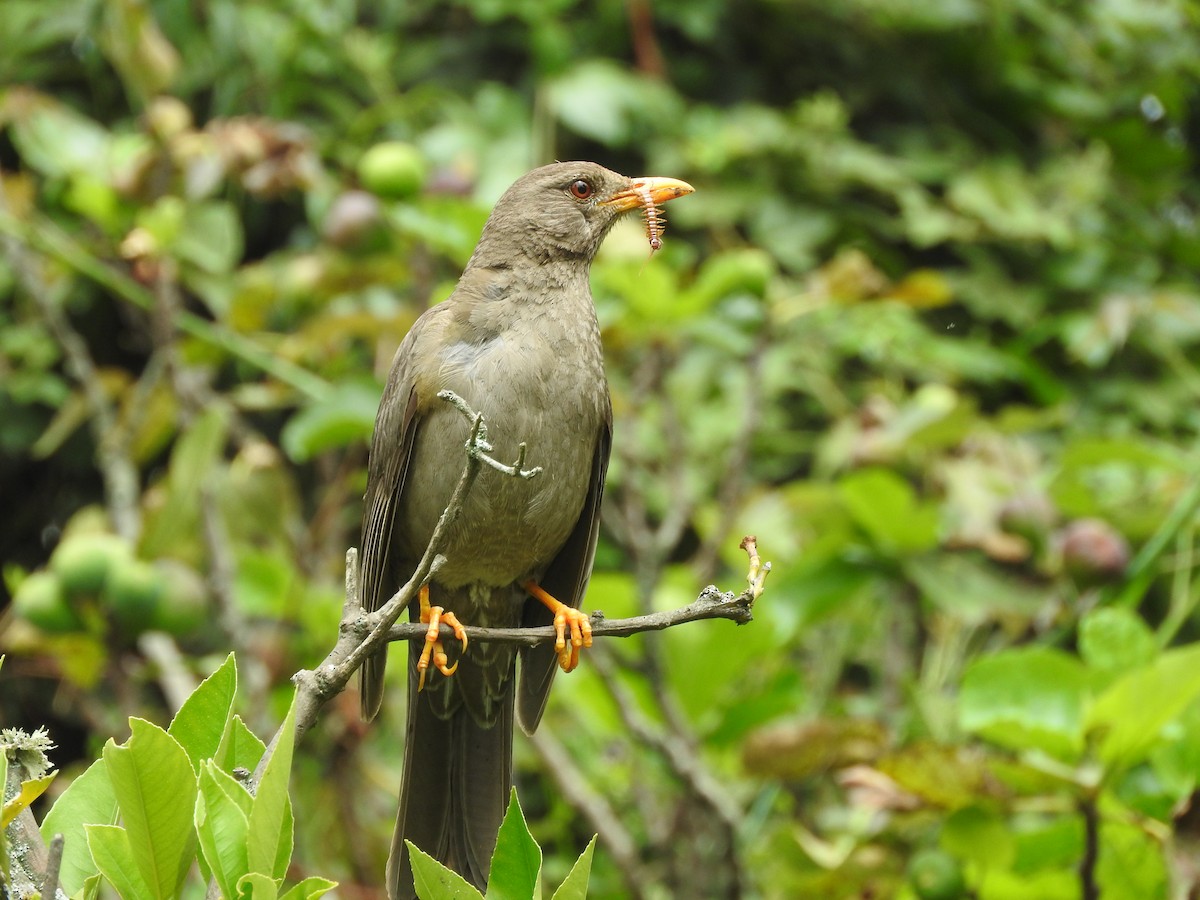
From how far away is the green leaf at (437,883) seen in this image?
1.76 m

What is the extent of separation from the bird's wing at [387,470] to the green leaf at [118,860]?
3.82ft

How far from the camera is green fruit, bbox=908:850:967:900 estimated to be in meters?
2.94

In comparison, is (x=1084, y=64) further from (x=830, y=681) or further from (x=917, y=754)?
(x=917, y=754)

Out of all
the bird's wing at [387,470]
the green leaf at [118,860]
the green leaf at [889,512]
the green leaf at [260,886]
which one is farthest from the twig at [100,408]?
the green leaf at [260,886]

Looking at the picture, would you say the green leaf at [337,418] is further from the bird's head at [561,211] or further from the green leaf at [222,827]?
the green leaf at [222,827]

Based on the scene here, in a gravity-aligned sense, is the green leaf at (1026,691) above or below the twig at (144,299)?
below

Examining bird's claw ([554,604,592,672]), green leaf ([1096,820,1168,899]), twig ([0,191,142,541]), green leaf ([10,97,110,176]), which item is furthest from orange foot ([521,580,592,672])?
green leaf ([10,97,110,176])

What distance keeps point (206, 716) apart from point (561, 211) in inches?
68.8

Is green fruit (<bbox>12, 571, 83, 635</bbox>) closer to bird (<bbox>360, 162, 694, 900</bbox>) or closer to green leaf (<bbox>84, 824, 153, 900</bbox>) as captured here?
bird (<bbox>360, 162, 694, 900</bbox>)

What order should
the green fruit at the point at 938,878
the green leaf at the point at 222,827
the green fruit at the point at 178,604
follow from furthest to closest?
the green fruit at the point at 178,604
the green fruit at the point at 938,878
the green leaf at the point at 222,827

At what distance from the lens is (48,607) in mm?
3291

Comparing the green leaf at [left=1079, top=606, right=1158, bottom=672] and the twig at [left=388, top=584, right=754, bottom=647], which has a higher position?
the twig at [left=388, top=584, right=754, bottom=647]

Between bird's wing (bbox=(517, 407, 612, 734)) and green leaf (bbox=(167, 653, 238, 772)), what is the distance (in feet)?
3.61

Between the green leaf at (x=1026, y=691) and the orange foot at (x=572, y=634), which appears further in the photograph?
the green leaf at (x=1026, y=691)
